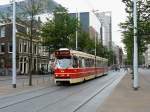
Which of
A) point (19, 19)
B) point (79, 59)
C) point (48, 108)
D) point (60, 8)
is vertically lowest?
point (48, 108)

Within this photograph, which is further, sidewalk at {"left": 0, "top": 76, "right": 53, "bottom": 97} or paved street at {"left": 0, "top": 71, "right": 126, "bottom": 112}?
sidewalk at {"left": 0, "top": 76, "right": 53, "bottom": 97}

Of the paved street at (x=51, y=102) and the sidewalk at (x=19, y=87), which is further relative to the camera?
the sidewalk at (x=19, y=87)

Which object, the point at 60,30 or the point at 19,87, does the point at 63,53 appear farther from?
the point at 60,30

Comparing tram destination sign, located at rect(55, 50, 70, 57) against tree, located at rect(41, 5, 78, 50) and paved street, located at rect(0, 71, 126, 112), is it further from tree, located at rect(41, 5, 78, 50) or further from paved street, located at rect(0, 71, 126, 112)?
tree, located at rect(41, 5, 78, 50)

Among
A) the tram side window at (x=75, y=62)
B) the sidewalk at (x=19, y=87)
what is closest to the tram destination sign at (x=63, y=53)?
the tram side window at (x=75, y=62)

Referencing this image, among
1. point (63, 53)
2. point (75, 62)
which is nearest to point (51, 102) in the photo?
point (63, 53)

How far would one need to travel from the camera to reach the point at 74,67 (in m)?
35.7

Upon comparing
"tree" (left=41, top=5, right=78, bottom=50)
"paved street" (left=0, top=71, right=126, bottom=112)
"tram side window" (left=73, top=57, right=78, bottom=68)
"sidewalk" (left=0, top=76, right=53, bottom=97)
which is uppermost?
"tree" (left=41, top=5, right=78, bottom=50)

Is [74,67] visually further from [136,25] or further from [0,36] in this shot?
[0,36]

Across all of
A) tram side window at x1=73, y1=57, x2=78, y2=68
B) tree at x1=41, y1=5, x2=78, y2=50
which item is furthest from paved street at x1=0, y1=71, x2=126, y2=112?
tree at x1=41, y1=5, x2=78, y2=50

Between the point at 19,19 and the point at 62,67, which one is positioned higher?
the point at 19,19

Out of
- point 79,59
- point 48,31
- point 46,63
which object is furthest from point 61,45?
point 46,63

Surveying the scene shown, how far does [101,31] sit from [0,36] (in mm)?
110609

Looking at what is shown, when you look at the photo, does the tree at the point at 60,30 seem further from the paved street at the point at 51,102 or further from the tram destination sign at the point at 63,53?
the paved street at the point at 51,102
